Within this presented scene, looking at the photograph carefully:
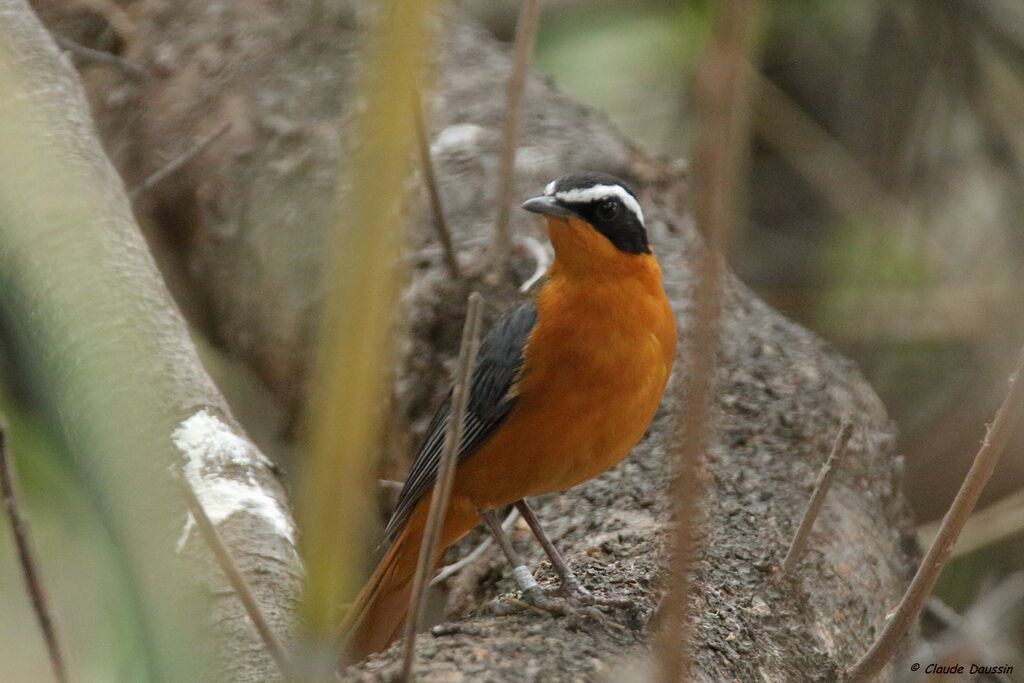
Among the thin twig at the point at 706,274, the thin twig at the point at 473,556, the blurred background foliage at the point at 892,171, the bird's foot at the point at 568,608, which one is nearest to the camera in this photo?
the thin twig at the point at 706,274

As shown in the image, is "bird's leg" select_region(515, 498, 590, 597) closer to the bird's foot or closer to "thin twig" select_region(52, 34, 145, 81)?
the bird's foot

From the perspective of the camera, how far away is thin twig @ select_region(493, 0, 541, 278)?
368 centimetres

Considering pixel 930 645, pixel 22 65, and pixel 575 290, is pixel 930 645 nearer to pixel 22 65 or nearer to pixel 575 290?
pixel 575 290

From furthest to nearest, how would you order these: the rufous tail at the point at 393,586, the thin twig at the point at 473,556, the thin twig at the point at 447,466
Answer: the thin twig at the point at 473,556 → the rufous tail at the point at 393,586 → the thin twig at the point at 447,466

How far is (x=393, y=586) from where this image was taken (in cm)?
403

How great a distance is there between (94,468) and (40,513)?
46.8 inches

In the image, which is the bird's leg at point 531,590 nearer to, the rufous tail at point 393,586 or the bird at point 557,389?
the bird at point 557,389

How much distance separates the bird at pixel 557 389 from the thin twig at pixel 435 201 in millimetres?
434

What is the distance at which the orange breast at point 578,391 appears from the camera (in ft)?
12.3

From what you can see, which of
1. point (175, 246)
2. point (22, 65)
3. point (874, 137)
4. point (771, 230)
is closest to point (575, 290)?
point (22, 65)

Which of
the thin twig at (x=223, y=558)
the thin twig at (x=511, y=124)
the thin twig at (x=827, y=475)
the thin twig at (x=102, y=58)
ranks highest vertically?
the thin twig at (x=102, y=58)

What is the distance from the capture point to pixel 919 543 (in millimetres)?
4453

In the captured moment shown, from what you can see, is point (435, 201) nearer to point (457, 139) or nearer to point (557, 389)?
point (557, 389)

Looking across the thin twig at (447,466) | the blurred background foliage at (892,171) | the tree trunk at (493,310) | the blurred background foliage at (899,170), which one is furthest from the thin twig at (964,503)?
the blurred background foliage at (899,170)
